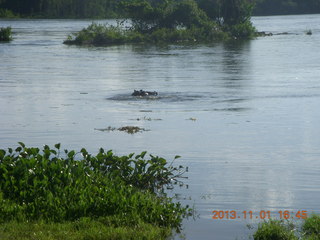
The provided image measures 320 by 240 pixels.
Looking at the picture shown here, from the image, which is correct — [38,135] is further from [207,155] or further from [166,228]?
[166,228]

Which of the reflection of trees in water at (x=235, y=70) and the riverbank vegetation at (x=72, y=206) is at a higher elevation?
the riverbank vegetation at (x=72, y=206)

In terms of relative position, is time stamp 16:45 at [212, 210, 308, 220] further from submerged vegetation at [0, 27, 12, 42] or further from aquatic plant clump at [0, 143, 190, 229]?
submerged vegetation at [0, 27, 12, 42]

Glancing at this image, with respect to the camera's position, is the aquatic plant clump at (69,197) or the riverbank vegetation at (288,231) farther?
the aquatic plant clump at (69,197)

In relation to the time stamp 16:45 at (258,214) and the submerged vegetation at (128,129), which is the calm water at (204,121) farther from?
the submerged vegetation at (128,129)

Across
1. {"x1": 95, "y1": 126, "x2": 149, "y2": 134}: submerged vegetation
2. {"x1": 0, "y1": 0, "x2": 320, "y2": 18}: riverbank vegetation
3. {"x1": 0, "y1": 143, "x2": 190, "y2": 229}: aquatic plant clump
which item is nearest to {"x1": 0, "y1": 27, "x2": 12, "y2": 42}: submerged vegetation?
{"x1": 95, "y1": 126, "x2": 149, "y2": 134}: submerged vegetation

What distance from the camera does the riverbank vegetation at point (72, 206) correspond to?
8047mm

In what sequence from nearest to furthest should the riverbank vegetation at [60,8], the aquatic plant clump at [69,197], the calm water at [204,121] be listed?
the aquatic plant clump at [69,197] < the calm water at [204,121] < the riverbank vegetation at [60,8]

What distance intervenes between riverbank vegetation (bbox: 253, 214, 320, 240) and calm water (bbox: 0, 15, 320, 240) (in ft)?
1.44

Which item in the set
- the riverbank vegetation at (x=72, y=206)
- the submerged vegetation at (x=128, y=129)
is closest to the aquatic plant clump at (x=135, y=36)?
the submerged vegetation at (x=128, y=129)

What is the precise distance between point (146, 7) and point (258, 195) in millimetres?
59077

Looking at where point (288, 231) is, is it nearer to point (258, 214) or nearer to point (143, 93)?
point (258, 214)

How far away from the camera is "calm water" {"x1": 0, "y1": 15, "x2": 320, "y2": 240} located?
36.0ft

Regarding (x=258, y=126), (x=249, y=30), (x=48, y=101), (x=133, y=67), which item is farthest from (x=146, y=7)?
(x=258, y=126)

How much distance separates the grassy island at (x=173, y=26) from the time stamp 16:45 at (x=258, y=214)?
51682 mm
